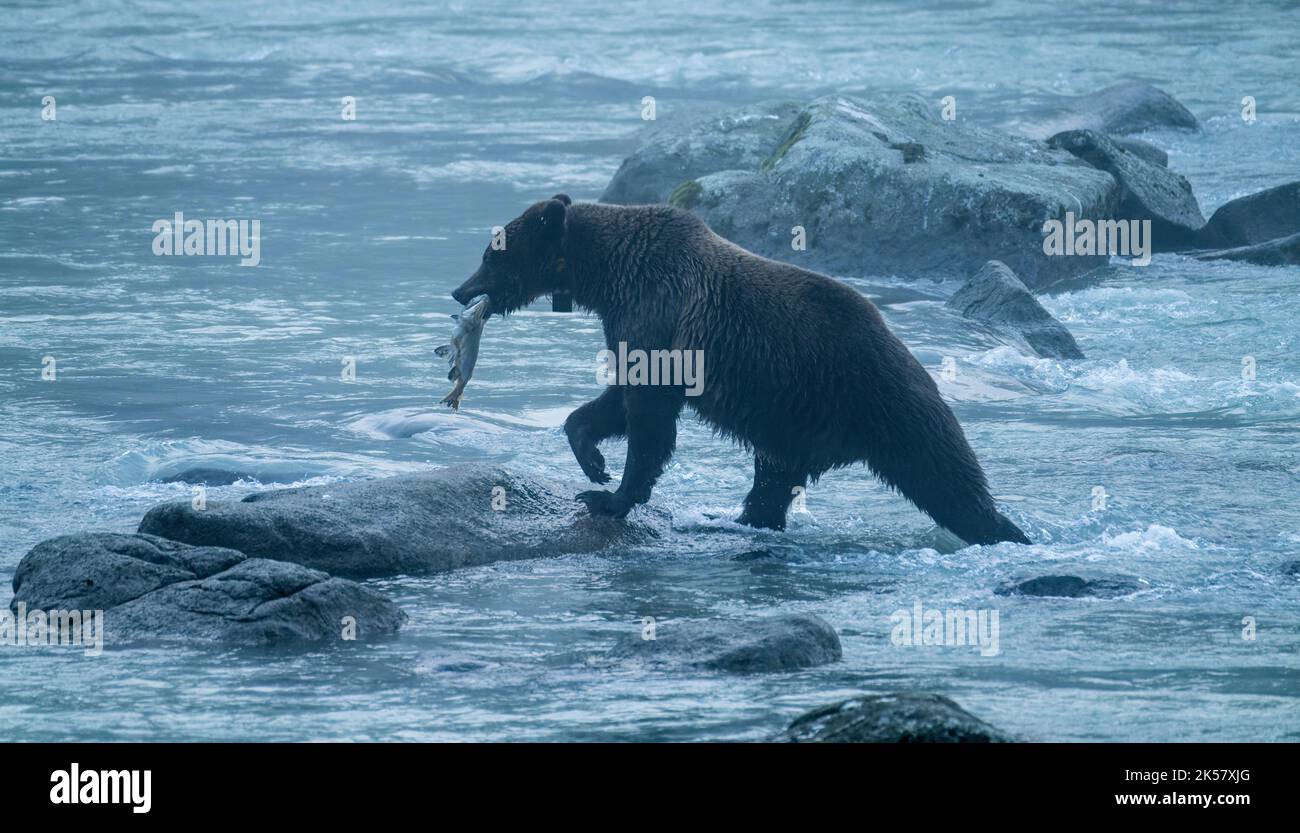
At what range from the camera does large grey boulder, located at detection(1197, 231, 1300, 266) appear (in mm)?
17156

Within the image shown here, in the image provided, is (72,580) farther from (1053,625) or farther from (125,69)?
(125,69)

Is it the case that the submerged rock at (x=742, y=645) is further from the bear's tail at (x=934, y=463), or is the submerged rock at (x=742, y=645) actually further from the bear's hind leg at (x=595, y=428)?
the bear's hind leg at (x=595, y=428)

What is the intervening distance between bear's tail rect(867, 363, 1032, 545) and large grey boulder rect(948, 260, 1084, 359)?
5.11 m

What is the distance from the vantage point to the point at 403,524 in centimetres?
882

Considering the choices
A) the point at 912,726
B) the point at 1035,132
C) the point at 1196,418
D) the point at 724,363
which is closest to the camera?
the point at 912,726

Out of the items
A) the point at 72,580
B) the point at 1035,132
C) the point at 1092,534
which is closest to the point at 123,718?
the point at 72,580

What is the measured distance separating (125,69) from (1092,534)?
89.3 ft

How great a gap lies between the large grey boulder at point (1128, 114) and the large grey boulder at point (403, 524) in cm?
1706

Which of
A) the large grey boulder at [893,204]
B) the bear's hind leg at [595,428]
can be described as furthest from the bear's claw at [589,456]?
the large grey boulder at [893,204]

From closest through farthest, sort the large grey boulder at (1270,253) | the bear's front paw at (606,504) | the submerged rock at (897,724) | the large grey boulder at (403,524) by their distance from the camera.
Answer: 1. the submerged rock at (897,724)
2. the large grey boulder at (403,524)
3. the bear's front paw at (606,504)
4. the large grey boulder at (1270,253)

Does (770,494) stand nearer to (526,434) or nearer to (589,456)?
(589,456)

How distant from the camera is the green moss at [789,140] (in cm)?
1781

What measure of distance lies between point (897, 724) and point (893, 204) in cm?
1202

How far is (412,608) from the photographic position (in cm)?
805
